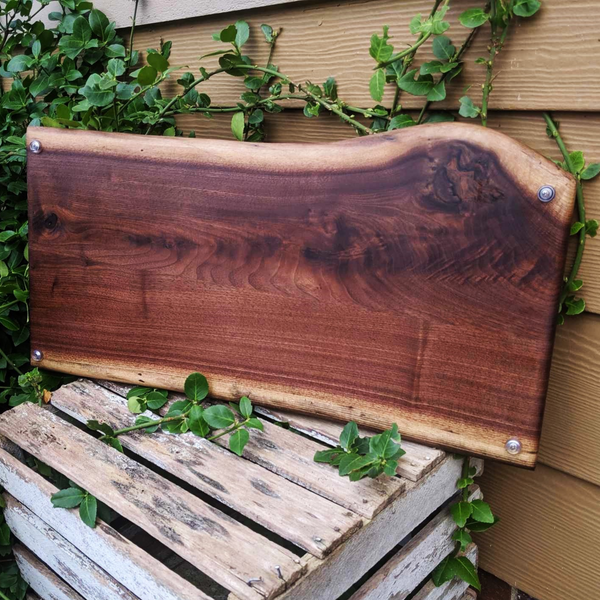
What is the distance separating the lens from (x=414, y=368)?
94cm

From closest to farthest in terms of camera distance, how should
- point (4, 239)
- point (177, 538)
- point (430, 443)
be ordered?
point (177, 538), point (430, 443), point (4, 239)

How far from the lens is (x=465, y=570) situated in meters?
1.06

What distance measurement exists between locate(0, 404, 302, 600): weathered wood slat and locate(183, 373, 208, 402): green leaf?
0.52ft

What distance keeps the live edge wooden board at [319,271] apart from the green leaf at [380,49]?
6.6 inches

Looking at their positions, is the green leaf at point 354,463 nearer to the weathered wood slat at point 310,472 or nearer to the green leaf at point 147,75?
the weathered wood slat at point 310,472

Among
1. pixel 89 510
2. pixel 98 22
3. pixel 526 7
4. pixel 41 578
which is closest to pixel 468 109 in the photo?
pixel 526 7

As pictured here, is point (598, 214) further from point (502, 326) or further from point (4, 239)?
point (4, 239)

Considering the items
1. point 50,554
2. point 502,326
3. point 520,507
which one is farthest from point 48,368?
point 520,507

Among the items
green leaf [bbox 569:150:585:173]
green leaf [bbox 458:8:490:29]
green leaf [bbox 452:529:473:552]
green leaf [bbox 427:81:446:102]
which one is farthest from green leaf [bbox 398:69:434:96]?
green leaf [bbox 452:529:473:552]

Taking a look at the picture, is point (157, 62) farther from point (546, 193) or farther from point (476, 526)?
point (476, 526)

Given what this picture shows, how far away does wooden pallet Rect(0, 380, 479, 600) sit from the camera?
2.48 ft

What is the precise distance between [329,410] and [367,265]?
0.26 m

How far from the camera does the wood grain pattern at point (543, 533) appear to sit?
112cm

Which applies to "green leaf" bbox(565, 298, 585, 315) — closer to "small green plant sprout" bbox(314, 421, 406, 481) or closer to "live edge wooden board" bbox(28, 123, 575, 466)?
"live edge wooden board" bbox(28, 123, 575, 466)
